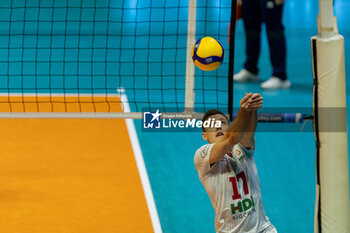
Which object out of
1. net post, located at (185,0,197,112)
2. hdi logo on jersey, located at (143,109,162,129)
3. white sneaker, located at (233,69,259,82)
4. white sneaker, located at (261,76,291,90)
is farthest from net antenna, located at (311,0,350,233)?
white sneaker, located at (233,69,259,82)

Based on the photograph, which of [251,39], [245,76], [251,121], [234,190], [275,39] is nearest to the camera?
[251,121]

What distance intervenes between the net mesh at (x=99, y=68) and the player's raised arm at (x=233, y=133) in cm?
246

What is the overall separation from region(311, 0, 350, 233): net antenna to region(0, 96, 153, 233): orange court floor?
2191 mm

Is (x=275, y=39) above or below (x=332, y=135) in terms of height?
above

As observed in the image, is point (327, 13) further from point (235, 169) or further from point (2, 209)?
point (2, 209)

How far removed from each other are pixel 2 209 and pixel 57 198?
575 mm

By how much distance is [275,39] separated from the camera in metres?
9.82

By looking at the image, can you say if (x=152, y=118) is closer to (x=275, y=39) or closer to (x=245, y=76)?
(x=275, y=39)

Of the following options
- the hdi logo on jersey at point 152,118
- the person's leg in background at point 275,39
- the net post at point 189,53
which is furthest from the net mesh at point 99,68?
the hdi logo on jersey at point 152,118

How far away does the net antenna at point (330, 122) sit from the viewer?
162 inches

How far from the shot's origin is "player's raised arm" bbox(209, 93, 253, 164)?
407 centimetres

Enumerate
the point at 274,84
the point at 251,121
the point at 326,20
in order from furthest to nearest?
the point at 274,84
the point at 251,121
the point at 326,20

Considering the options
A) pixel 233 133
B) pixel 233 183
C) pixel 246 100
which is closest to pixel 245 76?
pixel 233 183

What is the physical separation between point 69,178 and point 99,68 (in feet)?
14.5
